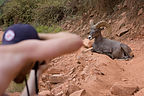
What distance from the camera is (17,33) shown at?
1.72m

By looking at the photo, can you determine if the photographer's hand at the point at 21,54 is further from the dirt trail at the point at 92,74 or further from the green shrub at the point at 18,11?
the green shrub at the point at 18,11

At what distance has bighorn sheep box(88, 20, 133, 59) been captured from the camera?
8273 millimetres

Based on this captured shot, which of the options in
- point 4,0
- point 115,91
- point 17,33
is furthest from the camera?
point 4,0

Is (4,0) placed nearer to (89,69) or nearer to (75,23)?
(75,23)

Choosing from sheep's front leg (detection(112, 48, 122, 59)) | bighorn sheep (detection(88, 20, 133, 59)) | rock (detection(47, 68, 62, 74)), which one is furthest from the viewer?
sheep's front leg (detection(112, 48, 122, 59))

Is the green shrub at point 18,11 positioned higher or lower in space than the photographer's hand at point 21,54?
lower

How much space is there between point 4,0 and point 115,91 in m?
14.2

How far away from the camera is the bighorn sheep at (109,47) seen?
8.27 metres

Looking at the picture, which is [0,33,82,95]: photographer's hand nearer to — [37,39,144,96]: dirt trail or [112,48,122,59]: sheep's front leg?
[37,39,144,96]: dirt trail

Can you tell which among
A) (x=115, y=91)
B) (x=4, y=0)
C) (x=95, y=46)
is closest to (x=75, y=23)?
(x=95, y=46)

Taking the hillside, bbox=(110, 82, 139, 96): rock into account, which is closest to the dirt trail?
the hillside

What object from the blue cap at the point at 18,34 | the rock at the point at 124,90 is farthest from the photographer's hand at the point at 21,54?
the rock at the point at 124,90

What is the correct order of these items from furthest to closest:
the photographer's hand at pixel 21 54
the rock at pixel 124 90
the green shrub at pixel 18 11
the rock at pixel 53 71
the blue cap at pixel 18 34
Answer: the green shrub at pixel 18 11
the rock at pixel 53 71
the rock at pixel 124 90
the blue cap at pixel 18 34
the photographer's hand at pixel 21 54

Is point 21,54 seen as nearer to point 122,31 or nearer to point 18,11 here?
point 122,31
